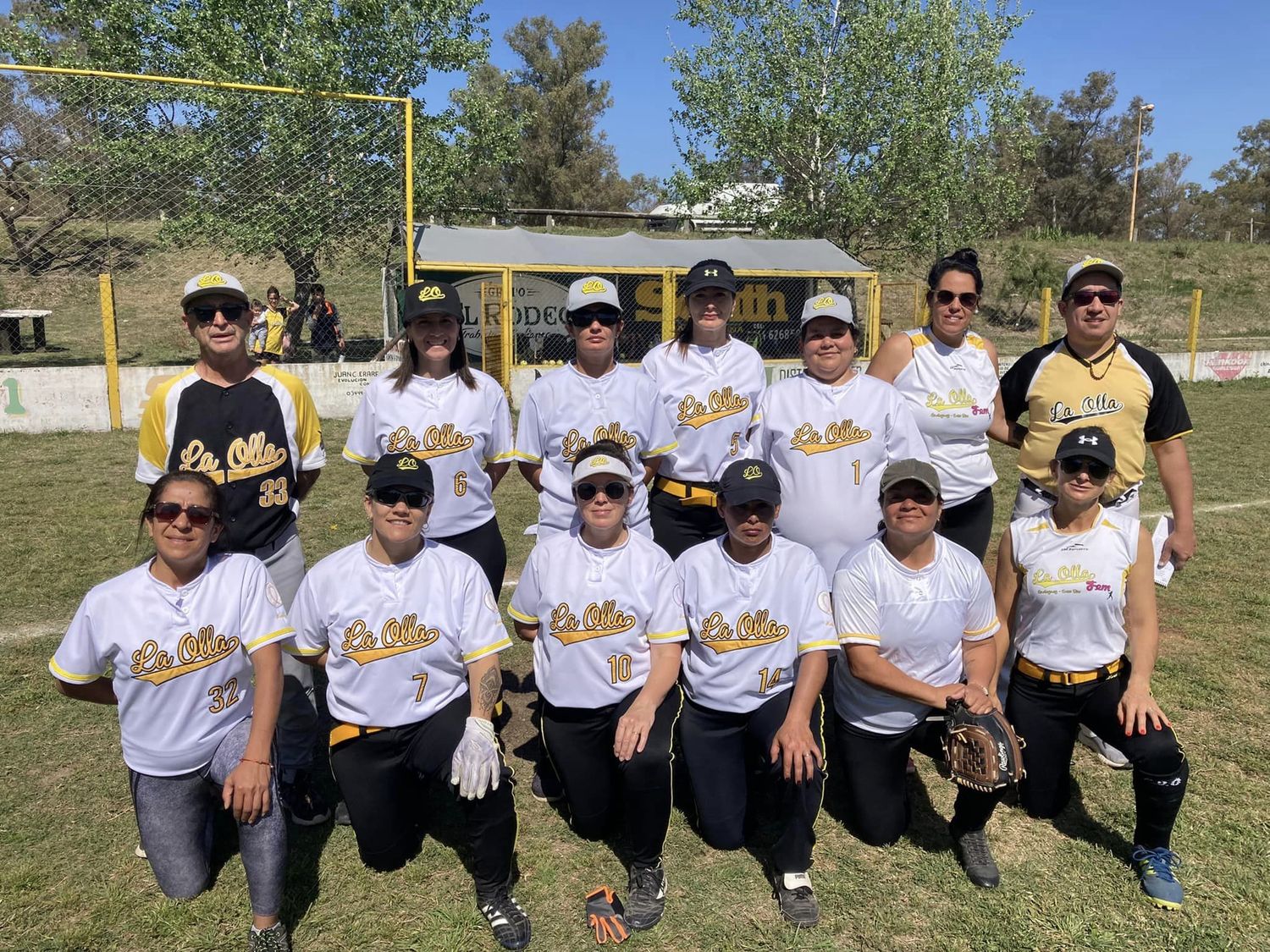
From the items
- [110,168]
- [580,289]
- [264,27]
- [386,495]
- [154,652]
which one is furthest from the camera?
[264,27]

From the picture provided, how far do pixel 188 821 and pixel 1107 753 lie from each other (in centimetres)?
382

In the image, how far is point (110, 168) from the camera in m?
11.6

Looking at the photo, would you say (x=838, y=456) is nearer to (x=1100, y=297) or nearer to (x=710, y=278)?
(x=710, y=278)

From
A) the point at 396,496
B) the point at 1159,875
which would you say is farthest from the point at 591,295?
the point at 1159,875

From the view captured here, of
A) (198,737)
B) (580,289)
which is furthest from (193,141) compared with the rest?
(198,737)

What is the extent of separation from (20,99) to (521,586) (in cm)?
1113

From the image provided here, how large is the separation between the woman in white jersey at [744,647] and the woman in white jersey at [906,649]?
14 centimetres

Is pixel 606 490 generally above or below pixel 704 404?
below

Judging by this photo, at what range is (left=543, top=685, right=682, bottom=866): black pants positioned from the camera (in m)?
2.97

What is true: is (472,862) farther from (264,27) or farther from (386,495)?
(264,27)

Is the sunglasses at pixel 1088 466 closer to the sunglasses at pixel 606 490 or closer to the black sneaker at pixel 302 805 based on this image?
the sunglasses at pixel 606 490

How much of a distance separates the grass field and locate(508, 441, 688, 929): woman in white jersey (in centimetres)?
36

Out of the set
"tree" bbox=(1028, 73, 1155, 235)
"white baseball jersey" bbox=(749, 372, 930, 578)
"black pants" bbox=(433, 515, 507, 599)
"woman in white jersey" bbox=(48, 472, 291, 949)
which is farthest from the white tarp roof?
"tree" bbox=(1028, 73, 1155, 235)

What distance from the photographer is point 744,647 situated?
3201 millimetres
